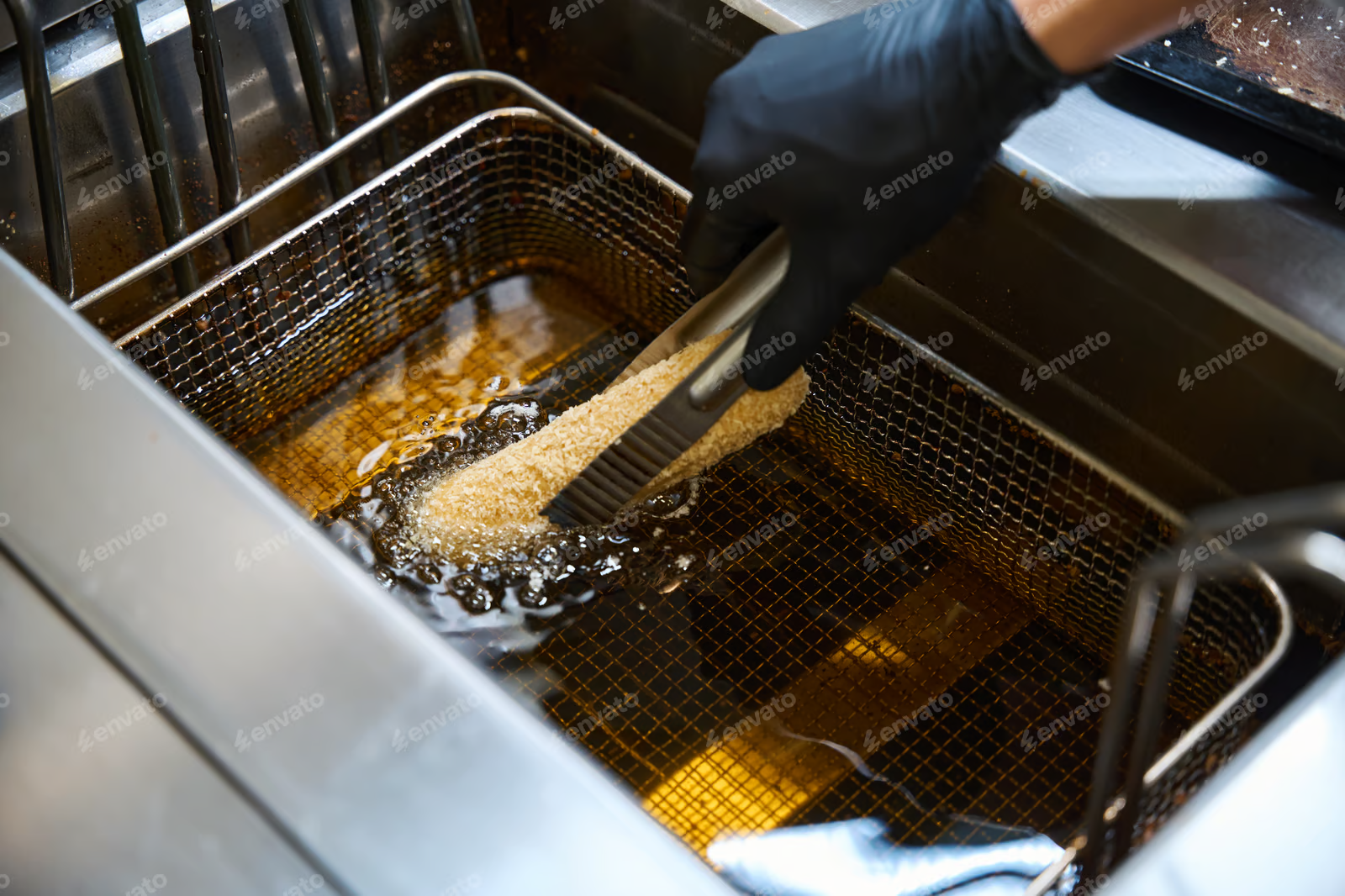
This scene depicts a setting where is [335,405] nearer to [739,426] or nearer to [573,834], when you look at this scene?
[739,426]

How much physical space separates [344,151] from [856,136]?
1.83ft

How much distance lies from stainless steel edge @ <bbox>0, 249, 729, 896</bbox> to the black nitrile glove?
469 millimetres

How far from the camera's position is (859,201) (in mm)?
933

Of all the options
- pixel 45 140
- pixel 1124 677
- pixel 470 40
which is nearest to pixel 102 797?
pixel 1124 677

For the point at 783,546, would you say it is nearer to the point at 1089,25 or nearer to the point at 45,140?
the point at 1089,25

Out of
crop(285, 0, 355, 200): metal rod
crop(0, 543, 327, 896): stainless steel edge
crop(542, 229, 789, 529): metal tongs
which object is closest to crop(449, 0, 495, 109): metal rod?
crop(285, 0, 355, 200): metal rod

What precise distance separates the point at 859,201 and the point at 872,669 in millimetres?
456

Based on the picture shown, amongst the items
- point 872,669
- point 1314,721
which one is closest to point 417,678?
point 1314,721

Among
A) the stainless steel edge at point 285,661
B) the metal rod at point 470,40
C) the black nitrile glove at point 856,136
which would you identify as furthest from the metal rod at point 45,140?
the black nitrile glove at point 856,136

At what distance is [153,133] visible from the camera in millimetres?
1117

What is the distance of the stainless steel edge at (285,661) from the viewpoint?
1.87 feet

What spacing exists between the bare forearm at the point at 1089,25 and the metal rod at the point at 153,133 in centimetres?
80

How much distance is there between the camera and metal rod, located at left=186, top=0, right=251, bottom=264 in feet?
3.57

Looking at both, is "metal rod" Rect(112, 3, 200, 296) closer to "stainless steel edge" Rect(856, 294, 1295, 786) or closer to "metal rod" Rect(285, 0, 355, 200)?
"metal rod" Rect(285, 0, 355, 200)
